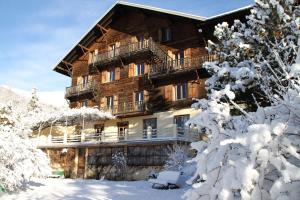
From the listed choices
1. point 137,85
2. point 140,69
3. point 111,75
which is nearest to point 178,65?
point 140,69

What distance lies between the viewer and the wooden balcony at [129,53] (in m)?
29.7

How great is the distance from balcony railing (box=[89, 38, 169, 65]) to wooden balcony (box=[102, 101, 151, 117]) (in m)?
4.44

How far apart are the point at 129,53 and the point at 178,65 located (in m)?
5.44

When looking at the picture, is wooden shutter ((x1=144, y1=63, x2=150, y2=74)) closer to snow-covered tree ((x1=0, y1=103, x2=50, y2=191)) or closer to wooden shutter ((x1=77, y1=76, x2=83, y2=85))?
wooden shutter ((x1=77, y1=76, x2=83, y2=85))

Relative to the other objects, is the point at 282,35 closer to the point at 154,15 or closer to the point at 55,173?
the point at 154,15

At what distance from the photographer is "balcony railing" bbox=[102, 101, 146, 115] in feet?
96.7

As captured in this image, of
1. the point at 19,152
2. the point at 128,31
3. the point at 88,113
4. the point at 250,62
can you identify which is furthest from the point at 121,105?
the point at 250,62

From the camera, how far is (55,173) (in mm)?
29312

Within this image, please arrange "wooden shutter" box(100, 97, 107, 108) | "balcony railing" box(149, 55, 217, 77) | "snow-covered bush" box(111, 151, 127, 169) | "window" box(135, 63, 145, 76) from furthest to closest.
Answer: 1. "wooden shutter" box(100, 97, 107, 108)
2. "window" box(135, 63, 145, 76)
3. "balcony railing" box(149, 55, 217, 77)
4. "snow-covered bush" box(111, 151, 127, 169)

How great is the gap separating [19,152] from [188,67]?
15.5 m

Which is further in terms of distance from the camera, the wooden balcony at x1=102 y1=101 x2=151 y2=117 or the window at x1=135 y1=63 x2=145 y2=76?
the window at x1=135 y1=63 x2=145 y2=76

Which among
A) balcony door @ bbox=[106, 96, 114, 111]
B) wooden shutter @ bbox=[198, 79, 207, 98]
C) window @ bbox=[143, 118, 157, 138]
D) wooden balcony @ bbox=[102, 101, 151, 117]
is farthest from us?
balcony door @ bbox=[106, 96, 114, 111]

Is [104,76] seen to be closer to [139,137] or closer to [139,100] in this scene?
[139,100]

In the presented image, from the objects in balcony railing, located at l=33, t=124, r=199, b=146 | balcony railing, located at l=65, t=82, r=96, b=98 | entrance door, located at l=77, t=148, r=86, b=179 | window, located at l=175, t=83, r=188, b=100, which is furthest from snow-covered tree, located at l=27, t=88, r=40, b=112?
window, located at l=175, t=83, r=188, b=100
